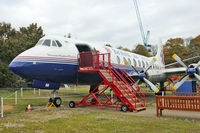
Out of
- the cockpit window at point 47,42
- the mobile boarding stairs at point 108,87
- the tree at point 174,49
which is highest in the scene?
the tree at point 174,49

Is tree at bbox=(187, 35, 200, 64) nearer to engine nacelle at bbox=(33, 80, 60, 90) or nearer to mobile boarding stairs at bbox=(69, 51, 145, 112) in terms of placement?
mobile boarding stairs at bbox=(69, 51, 145, 112)

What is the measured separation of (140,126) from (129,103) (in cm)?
394

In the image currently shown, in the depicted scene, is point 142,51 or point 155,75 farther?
point 142,51

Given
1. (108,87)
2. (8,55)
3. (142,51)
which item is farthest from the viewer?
(142,51)

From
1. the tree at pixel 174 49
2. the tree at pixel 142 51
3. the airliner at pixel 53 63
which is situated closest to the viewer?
the airliner at pixel 53 63

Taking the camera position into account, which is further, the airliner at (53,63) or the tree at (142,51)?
the tree at (142,51)

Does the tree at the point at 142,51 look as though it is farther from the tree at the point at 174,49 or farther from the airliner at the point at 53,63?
the airliner at the point at 53,63

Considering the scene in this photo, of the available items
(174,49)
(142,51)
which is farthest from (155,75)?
(142,51)

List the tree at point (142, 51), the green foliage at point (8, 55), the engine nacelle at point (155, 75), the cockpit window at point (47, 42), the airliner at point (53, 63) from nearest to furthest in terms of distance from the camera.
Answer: the airliner at point (53, 63)
the cockpit window at point (47, 42)
the engine nacelle at point (155, 75)
the green foliage at point (8, 55)
the tree at point (142, 51)

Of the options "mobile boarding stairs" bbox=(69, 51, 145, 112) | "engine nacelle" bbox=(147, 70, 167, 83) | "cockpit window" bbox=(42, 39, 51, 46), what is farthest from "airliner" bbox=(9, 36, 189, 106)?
"engine nacelle" bbox=(147, 70, 167, 83)

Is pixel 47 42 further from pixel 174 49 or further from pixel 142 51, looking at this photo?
pixel 142 51

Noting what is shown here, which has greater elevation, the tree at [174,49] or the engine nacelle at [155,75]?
the tree at [174,49]

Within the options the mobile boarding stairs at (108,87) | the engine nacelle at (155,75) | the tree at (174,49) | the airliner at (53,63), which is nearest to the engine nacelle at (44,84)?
the airliner at (53,63)

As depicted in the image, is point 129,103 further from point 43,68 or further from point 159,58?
point 159,58
